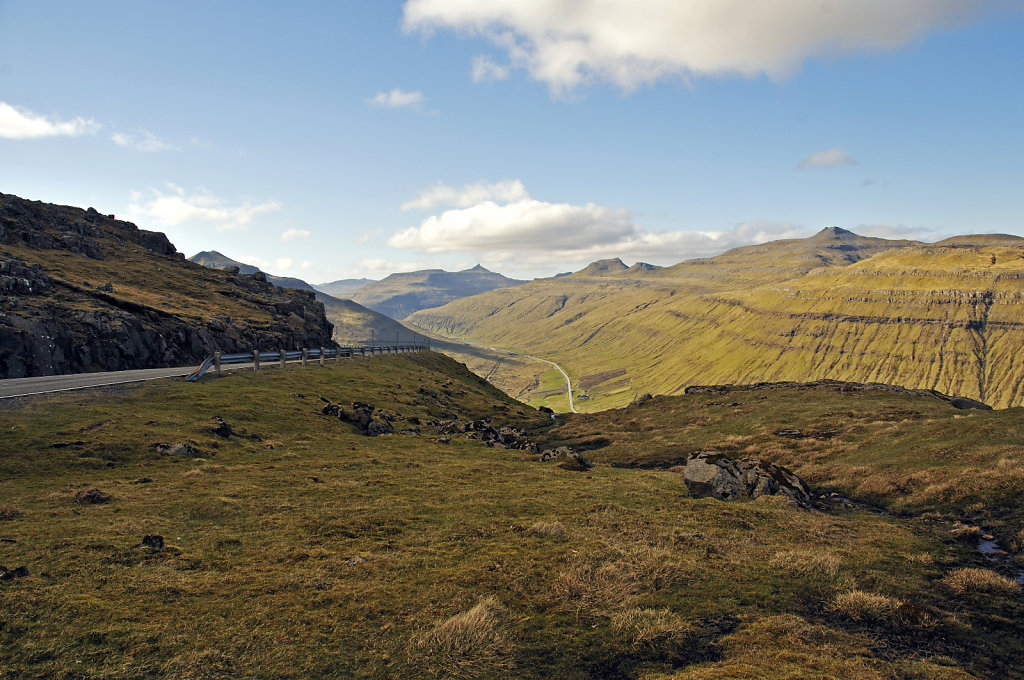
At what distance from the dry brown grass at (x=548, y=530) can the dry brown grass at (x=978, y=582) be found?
11676 millimetres

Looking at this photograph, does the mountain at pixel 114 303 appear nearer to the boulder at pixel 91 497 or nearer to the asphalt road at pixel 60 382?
the asphalt road at pixel 60 382

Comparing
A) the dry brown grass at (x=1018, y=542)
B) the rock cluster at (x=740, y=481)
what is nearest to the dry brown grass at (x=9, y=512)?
the rock cluster at (x=740, y=481)

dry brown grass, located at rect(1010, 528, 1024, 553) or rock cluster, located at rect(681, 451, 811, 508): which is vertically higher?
rock cluster, located at rect(681, 451, 811, 508)

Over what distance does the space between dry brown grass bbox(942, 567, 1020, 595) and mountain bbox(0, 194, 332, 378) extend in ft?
200

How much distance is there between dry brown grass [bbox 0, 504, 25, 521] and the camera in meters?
16.1

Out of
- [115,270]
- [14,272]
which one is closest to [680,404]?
[14,272]

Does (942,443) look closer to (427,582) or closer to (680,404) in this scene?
(427,582)

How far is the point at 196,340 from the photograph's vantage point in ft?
218

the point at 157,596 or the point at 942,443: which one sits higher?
the point at 157,596

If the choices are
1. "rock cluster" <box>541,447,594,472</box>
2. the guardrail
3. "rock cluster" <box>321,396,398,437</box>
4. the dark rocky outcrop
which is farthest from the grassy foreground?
the dark rocky outcrop

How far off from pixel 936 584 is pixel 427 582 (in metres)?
15.1

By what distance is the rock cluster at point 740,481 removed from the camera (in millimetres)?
24531

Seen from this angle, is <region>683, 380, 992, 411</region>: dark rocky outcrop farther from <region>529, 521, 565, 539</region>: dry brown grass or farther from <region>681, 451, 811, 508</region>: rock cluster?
<region>529, 521, 565, 539</region>: dry brown grass

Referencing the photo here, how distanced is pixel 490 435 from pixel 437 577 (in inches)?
1309
